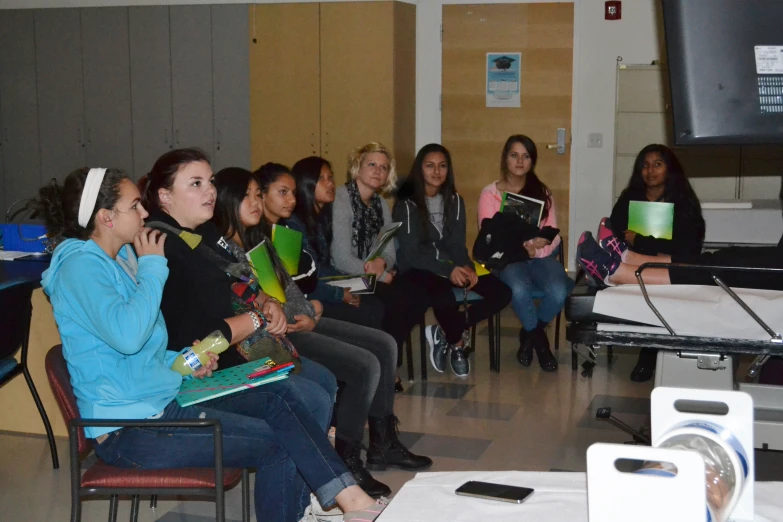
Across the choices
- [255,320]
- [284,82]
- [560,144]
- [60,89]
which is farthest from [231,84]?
[255,320]

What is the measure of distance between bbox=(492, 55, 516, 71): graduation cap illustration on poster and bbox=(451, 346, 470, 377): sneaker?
11.7ft

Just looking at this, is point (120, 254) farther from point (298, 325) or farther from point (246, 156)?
point (246, 156)

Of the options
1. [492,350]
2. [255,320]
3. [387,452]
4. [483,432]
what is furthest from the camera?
[492,350]

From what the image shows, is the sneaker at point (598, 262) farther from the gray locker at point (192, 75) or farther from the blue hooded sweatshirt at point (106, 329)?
the gray locker at point (192, 75)

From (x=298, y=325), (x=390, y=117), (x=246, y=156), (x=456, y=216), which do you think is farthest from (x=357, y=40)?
(x=298, y=325)

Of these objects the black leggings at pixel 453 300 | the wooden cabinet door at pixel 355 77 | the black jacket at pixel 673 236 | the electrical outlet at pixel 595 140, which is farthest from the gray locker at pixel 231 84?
the black jacket at pixel 673 236

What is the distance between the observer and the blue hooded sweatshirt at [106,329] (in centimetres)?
212

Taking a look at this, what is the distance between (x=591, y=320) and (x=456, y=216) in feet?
6.45

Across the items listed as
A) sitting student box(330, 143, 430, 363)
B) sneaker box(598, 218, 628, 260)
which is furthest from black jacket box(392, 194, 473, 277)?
sneaker box(598, 218, 628, 260)

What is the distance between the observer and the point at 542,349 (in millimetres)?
4680

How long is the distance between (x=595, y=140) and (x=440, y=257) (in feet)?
10.4

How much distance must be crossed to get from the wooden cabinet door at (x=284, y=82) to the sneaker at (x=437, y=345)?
10.6 feet

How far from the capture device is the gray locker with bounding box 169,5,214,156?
7.74 metres

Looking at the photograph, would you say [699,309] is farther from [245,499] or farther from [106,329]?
[106,329]
